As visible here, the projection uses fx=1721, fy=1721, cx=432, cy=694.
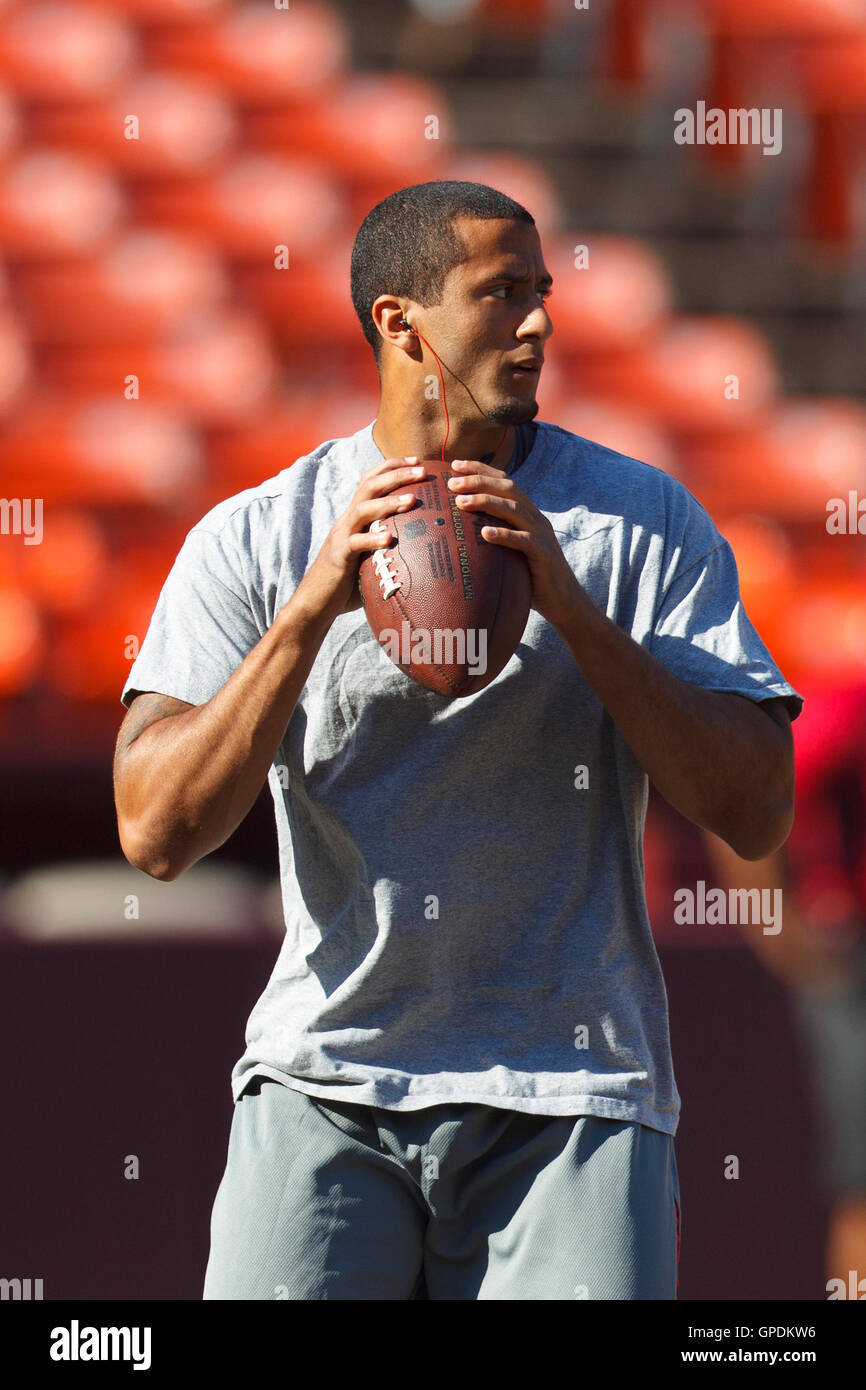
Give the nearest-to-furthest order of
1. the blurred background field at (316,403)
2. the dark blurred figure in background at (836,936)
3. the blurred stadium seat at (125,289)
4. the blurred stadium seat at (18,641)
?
the dark blurred figure in background at (836,936)
the blurred background field at (316,403)
the blurred stadium seat at (18,641)
the blurred stadium seat at (125,289)

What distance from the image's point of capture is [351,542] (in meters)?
1.54

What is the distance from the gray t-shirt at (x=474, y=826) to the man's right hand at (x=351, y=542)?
14 centimetres

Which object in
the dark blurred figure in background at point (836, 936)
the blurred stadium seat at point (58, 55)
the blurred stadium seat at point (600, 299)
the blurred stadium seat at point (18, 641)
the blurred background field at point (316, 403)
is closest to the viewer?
the dark blurred figure in background at point (836, 936)

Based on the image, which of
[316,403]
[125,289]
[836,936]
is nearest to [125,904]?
[836,936]

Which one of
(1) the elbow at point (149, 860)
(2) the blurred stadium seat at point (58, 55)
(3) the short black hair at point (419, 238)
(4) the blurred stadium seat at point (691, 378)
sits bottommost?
(1) the elbow at point (149, 860)

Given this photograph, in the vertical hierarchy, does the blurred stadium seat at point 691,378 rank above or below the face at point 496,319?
above

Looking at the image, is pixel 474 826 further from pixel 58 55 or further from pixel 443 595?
pixel 58 55

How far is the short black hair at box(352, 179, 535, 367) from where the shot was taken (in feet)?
5.63

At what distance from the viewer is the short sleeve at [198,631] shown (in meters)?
1.69

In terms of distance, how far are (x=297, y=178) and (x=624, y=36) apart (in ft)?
5.56

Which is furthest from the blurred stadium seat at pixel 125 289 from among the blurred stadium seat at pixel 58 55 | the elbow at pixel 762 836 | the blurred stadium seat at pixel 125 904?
the elbow at pixel 762 836

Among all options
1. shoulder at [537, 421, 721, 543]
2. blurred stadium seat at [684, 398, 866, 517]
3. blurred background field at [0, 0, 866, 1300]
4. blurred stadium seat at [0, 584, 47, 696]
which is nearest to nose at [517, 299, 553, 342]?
shoulder at [537, 421, 721, 543]

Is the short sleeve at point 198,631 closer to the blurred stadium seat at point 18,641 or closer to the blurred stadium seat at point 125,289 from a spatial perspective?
the blurred stadium seat at point 18,641

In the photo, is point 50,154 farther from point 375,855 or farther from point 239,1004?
point 375,855
